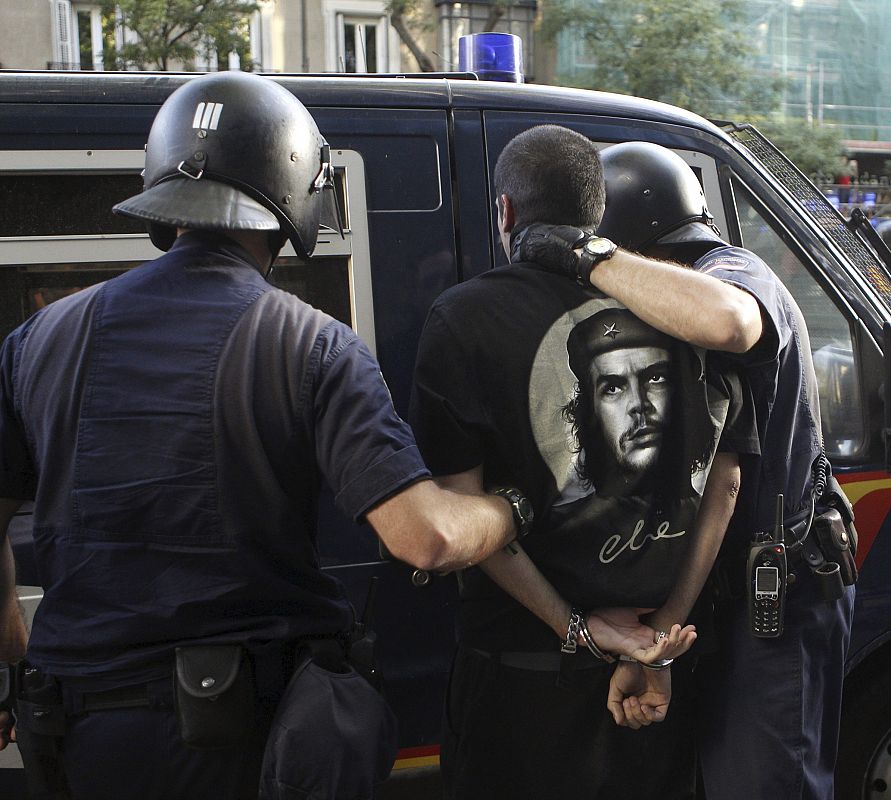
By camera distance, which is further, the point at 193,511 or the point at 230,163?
the point at 230,163

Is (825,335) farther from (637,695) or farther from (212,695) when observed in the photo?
(212,695)

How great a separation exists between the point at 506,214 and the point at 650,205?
1.12ft

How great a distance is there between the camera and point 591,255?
6.20 ft

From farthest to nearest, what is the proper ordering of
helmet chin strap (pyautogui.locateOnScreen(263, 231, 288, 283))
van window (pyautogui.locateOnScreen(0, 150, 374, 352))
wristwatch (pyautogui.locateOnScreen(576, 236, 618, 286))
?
van window (pyautogui.locateOnScreen(0, 150, 374, 352)), wristwatch (pyautogui.locateOnScreen(576, 236, 618, 286)), helmet chin strap (pyautogui.locateOnScreen(263, 231, 288, 283))

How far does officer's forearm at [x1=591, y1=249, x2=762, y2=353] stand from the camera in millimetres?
1856

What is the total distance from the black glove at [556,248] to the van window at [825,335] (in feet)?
3.22

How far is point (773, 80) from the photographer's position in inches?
701

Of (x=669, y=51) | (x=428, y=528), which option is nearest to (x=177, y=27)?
(x=669, y=51)

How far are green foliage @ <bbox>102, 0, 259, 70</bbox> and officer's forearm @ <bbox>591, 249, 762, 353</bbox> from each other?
12.4m

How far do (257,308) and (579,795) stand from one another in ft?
3.69

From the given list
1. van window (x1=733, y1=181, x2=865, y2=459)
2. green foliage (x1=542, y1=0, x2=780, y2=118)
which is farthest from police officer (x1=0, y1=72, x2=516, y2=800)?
green foliage (x1=542, y1=0, x2=780, y2=118)

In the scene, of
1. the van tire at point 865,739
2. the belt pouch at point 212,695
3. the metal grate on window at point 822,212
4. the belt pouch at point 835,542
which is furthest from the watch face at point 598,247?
the van tire at point 865,739

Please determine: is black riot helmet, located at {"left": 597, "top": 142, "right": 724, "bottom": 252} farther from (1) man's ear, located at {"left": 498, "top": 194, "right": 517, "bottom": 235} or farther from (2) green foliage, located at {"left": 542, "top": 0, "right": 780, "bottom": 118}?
(2) green foliage, located at {"left": 542, "top": 0, "right": 780, "bottom": 118}

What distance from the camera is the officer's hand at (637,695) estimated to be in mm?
1999
